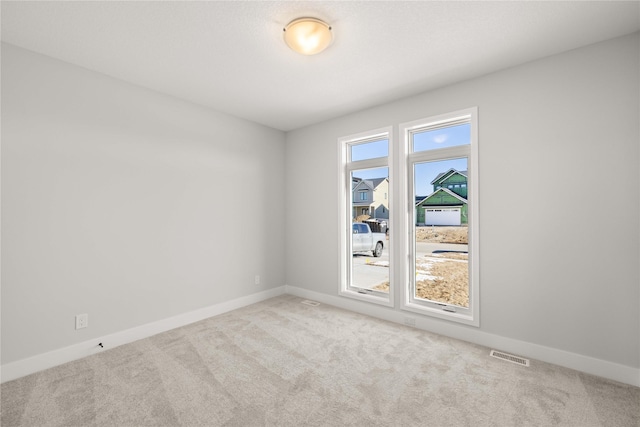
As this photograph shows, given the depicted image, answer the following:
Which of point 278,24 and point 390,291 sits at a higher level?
point 278,24

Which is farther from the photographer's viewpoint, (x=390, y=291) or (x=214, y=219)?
(x=214, y=219)

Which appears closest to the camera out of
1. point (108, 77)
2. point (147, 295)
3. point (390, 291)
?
point (108, 77)

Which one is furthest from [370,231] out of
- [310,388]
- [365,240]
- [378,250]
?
[310,388]

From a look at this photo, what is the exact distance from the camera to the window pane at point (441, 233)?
10.2 feet

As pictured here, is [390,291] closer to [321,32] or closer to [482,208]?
[482,208]

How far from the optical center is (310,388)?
6.93ft

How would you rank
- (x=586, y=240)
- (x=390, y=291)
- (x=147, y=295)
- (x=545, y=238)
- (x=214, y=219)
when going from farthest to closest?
1. (x=214, y=219)
2. (x=390, y=291)
3. (x=147, y=295)
4. (x=545, y=238)
5. (x=586, y=240)

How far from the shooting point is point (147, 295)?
10.1 feet

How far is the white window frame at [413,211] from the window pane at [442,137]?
6 centimetres

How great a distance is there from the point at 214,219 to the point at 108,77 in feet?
6.11

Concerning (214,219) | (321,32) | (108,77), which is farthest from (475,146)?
(108,77)

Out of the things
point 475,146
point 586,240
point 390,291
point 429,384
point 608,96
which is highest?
point 608,96

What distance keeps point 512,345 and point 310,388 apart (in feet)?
6.45

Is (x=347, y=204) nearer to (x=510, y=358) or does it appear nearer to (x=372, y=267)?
(x=372, y=267)
